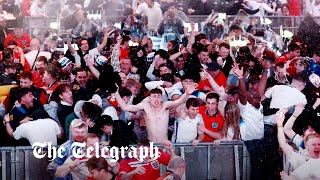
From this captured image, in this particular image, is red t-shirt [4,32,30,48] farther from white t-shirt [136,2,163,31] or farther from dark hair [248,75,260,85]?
dark hair [248,75,260,85]

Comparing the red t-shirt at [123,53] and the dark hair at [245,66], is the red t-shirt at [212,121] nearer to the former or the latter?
the dark hair at [245,66]

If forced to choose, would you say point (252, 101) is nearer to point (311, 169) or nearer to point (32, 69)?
point (311, 169)

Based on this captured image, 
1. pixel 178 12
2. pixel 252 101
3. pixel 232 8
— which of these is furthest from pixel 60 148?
pixel 232 8

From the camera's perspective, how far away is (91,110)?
7555 millimetres

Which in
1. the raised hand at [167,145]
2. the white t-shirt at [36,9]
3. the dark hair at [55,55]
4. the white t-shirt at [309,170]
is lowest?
the white t-shirt at [309,170]

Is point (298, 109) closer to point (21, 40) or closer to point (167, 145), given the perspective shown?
point (167, 145)

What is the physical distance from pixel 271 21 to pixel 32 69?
4.69 meters

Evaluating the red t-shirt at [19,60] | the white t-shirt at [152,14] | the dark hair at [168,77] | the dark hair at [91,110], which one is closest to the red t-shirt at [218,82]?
the dark hair at [168,77]

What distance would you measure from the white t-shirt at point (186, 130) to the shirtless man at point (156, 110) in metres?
0.11

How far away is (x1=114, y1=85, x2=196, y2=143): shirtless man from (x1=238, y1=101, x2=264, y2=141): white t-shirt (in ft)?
1.63

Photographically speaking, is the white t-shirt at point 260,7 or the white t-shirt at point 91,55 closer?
the white t-shirt at point 91,55

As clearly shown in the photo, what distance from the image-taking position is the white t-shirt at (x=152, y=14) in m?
12.6

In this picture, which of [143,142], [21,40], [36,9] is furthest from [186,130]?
[36,9]

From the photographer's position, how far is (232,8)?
43.8 ft
